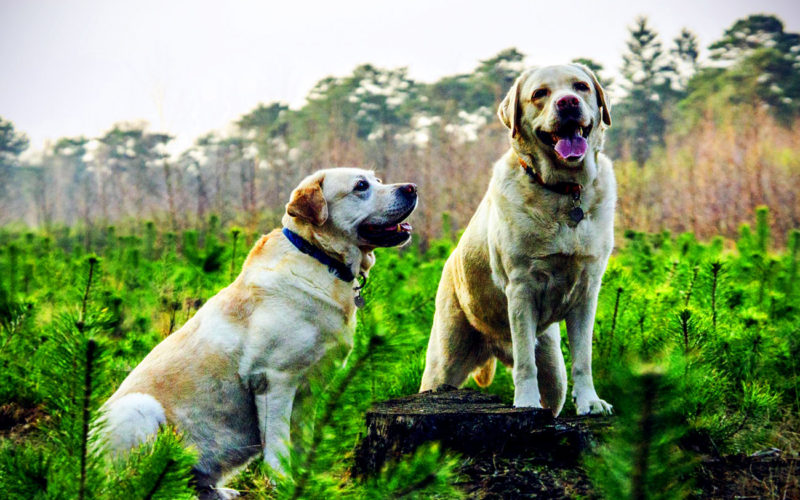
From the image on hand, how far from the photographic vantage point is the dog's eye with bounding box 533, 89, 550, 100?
3303 millimetres

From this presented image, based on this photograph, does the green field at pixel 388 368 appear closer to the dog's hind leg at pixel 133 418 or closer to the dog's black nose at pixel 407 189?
the dog's hind leg at pixel 133 418

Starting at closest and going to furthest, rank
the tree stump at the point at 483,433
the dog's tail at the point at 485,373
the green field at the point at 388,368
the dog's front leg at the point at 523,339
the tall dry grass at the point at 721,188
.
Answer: the green field at the point at 388,368 < the tree stump at the point at 483,433 < the dog's front leg at the point at 523,339 < the dog's tail at the point at 485,373 < the tall dry grass at the point at 721,188

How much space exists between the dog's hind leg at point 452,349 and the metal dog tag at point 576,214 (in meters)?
0.93

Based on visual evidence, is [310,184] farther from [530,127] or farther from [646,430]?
[646,430]

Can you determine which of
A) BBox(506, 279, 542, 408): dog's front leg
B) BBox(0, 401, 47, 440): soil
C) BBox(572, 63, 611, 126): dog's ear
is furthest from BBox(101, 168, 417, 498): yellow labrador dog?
BBox(0, 401, 47, 440): soil

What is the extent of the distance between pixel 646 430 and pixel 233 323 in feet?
8.08

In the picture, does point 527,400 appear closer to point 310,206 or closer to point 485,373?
point 485,373

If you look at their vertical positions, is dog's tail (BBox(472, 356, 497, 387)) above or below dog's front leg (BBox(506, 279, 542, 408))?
below

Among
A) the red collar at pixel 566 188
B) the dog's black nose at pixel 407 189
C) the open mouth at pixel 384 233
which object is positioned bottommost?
the open mouth at pixel 384 233

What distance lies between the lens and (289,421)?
2951 millimetres

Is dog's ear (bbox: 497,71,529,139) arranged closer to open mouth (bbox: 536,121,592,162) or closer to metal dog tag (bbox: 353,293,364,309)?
open mouth (bbox: 536,121,592,162)

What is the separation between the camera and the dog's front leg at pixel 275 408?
2900 millimetres

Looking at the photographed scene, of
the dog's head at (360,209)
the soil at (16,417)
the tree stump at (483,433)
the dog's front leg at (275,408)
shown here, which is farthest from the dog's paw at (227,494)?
the soil at (16,417)

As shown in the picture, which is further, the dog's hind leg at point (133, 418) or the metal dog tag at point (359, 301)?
the metal dog tag at point (359, 301)
